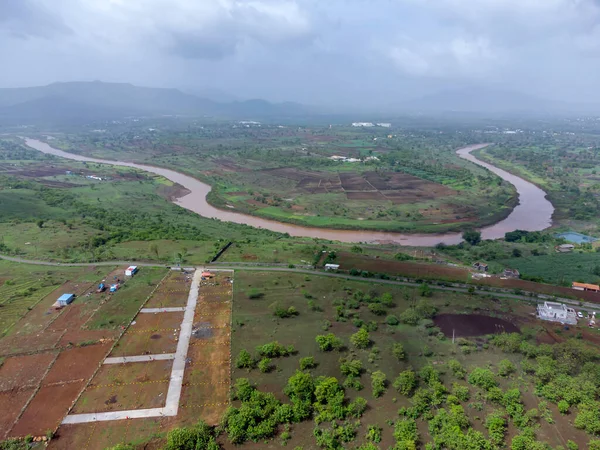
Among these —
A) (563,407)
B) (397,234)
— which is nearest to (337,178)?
(397,234)

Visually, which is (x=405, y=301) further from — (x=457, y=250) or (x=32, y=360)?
(x=32, y=360)

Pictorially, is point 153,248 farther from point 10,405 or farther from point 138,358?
point 10,405

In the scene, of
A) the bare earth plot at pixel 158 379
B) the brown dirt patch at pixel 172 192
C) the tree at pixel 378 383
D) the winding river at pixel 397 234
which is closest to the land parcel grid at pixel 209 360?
the bare earth plot at pixel 158 379

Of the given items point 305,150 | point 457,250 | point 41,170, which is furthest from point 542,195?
point 41,170

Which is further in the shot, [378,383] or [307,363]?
[307,363]

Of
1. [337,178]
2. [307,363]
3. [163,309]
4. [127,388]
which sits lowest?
[127,388]

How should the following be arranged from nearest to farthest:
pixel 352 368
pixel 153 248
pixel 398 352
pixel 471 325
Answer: pixel 352 368, pixel 398 352, pixel 471 325, pixel 153 248
